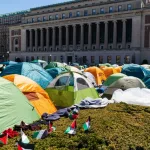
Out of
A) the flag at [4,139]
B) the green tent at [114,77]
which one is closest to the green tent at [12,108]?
the flag at [4,139]

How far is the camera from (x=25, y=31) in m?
95.4

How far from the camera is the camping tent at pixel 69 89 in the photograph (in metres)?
13.8

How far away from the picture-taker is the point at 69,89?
46.1 ft

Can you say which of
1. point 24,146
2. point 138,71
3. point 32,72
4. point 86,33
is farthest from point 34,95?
point 86,33

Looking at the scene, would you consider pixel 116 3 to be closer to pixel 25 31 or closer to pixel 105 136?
pixel 25 31

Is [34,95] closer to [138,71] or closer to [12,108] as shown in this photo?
[12,108]

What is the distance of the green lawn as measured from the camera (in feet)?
22.0

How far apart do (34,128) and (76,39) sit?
76.3 meters

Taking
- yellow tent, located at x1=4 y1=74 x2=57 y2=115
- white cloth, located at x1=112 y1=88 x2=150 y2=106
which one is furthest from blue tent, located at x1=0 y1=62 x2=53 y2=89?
white cloth, located at x1=112 y1=88 x2=150 y2=106

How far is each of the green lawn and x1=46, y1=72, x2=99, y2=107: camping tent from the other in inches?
154

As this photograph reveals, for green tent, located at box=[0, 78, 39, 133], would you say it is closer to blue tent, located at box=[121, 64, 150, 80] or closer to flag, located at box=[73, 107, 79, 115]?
flag, located at box=[73, 107, 79, 115]

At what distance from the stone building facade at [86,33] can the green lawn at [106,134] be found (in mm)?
61340

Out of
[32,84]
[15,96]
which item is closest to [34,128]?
[15,96]

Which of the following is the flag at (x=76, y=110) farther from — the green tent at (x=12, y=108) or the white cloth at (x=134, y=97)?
the white cloth at (x=134, y=97)
